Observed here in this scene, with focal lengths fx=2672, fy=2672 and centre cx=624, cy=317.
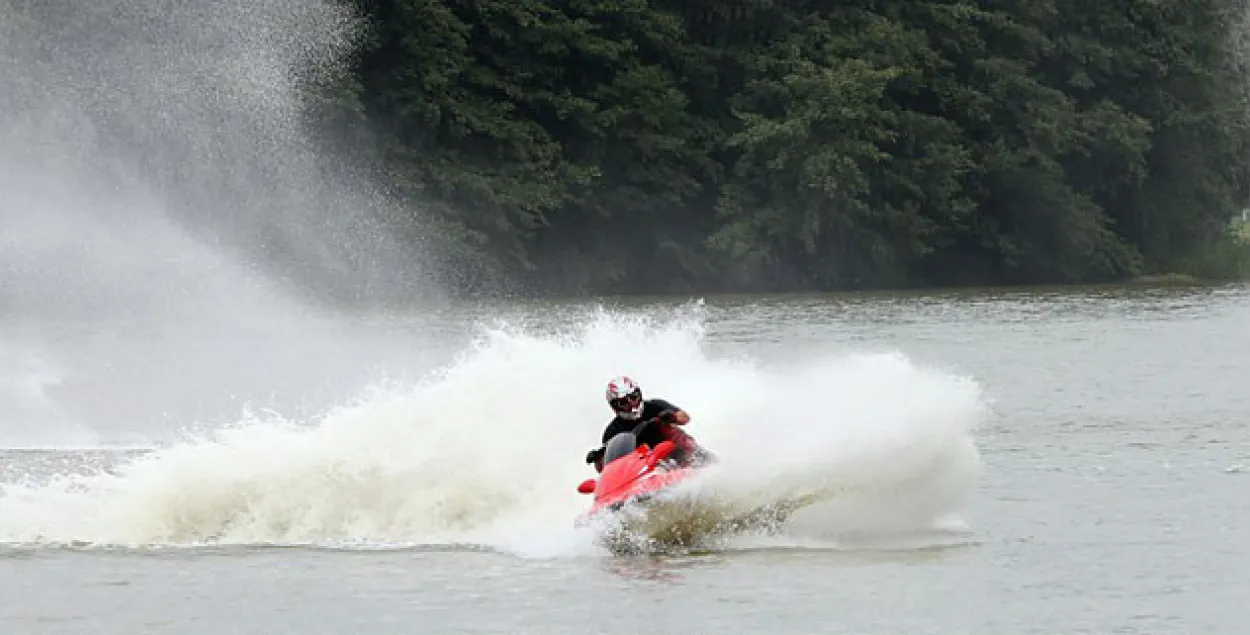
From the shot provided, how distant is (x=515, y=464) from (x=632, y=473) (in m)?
2.81

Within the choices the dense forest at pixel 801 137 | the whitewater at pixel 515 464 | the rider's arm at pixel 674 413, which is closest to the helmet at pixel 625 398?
the rider's arm at pixel 674 413

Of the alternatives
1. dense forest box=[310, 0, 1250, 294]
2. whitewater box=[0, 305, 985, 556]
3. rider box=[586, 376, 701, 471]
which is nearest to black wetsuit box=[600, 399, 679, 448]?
rider box=[586, 376, 701, 471]

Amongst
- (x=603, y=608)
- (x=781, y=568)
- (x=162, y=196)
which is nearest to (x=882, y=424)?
(x=781, y=568)

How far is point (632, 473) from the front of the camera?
61.1ft

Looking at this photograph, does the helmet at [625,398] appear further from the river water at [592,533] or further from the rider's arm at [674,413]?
the river water at [592,533]

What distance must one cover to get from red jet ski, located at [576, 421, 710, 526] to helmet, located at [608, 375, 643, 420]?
0.29m

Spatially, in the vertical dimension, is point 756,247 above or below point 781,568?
above

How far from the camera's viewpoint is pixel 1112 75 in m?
71.9

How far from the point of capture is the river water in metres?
16.8

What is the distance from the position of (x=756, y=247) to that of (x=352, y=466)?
4284cm

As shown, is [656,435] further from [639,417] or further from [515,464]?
[515,464]

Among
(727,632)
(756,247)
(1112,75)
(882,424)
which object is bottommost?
(727,632)

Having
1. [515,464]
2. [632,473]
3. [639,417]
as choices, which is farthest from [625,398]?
[515,464]

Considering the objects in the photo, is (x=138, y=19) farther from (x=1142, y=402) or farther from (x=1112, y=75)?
(x=1142, y=402)
